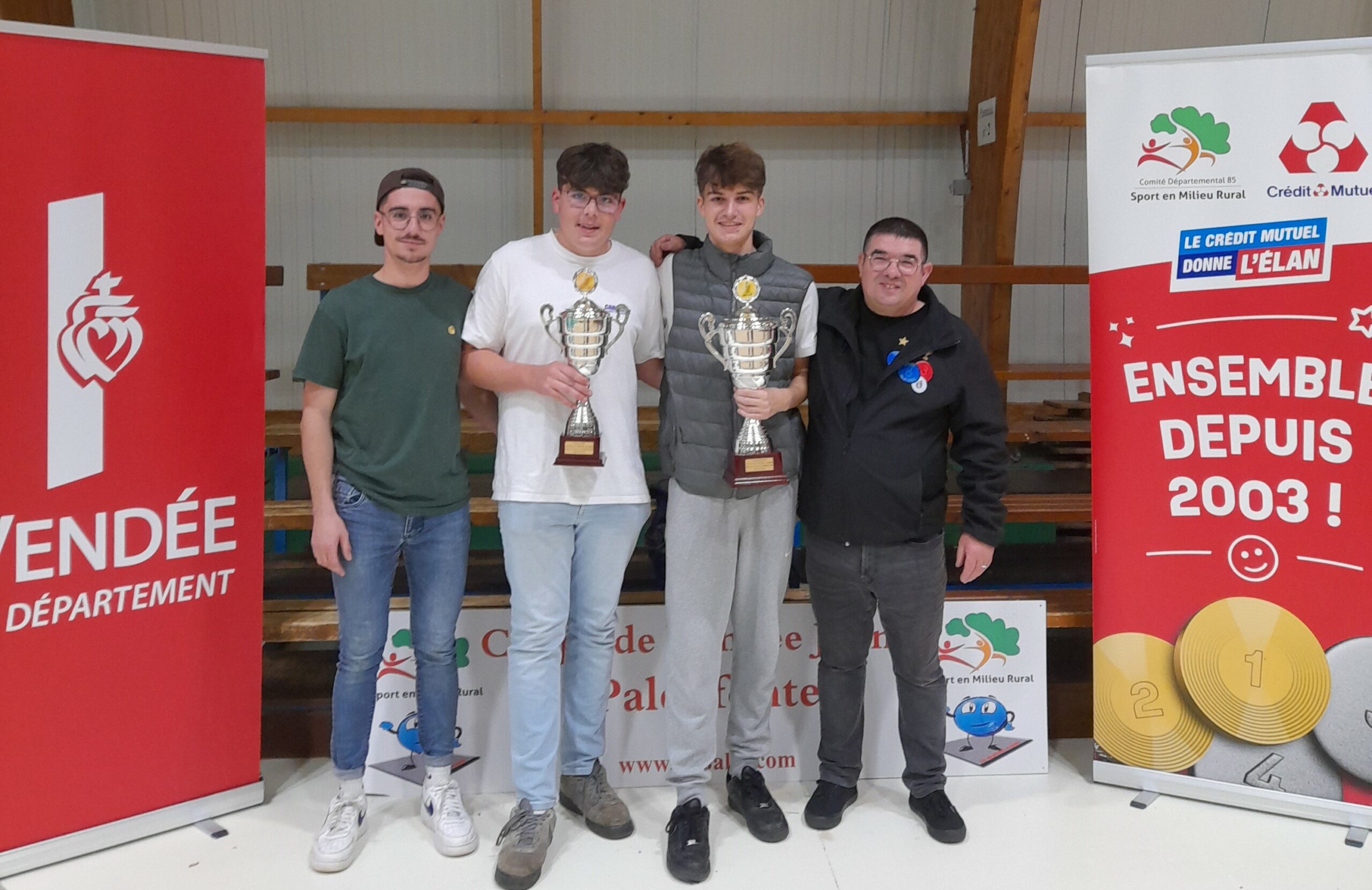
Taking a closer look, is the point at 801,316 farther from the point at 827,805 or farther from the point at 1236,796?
the point at 1236,796

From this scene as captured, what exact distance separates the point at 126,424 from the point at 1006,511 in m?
2.36

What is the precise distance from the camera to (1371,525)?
2396 mm

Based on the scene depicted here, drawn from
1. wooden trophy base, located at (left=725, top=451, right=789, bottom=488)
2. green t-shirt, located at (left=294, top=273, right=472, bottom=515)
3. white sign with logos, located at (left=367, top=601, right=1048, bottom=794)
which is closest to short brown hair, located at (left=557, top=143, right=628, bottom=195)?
green t-shirt, located at (left=294, top=273, right=472, bottom=515)

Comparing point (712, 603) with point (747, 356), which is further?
point (712, 603)

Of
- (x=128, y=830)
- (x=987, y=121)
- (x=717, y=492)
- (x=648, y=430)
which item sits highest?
(x=987, y=121)

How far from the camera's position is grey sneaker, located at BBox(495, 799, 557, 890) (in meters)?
2.14

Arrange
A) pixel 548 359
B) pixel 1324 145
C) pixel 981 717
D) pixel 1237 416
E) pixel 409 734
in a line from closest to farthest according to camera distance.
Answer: pixel 548 359
pixel 1324 145
pixel 1237 416
pixel 409 734
pixel 981 717

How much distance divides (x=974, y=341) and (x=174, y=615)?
2.05 metres

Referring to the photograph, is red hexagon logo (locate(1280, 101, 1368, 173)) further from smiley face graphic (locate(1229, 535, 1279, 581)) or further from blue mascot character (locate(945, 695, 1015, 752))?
blue mascot character (locate(945, 695, 1015, 752))

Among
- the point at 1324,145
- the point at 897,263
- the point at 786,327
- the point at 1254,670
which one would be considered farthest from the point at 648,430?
the point at 1324,145

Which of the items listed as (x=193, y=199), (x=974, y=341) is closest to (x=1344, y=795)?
(x=974, y=341)

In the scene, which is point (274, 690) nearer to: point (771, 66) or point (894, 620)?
point (894, 620)

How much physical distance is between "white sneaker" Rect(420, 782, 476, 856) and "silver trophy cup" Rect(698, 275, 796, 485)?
1064mm

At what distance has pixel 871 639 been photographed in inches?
98.6
